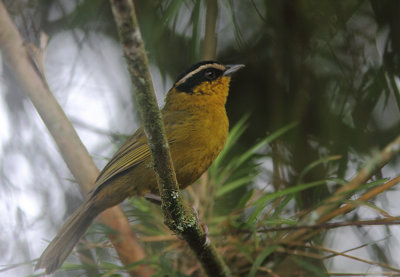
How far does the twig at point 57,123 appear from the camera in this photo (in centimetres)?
204

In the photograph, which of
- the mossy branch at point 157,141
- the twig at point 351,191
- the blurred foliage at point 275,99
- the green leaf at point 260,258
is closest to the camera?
the mossy branch at point 157,141

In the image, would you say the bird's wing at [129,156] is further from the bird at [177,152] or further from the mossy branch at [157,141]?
the mossy branch at [157,141]

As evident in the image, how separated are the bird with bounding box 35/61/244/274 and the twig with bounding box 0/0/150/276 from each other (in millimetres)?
114

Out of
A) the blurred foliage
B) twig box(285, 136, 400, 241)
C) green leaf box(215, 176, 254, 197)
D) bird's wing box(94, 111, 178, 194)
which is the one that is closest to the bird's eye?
the blurred foliage

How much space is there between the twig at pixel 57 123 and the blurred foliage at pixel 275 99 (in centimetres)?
13

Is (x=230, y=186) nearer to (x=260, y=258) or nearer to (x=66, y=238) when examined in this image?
(x=260, y=258)

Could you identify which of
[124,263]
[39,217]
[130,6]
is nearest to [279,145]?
[124,263]

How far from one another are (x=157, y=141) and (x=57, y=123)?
96 cm

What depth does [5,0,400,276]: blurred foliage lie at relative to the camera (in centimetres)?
236

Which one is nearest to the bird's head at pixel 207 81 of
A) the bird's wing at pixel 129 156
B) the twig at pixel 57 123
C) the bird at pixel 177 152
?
the bird at pixel 177 152

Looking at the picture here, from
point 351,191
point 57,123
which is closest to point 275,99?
point 351,191

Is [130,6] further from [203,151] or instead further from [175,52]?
[175,52]

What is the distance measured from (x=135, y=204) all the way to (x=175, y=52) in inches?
41.9

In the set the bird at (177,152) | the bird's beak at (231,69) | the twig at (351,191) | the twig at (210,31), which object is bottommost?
the twig at (351,191)
